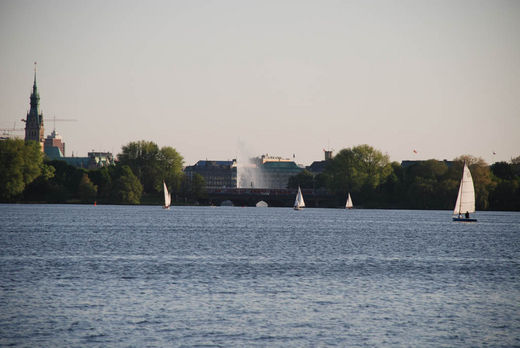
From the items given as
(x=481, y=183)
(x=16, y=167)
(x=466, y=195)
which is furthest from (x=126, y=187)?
(x=466, y=195)

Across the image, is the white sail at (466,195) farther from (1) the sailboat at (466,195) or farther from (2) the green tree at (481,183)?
(2) the green tree at (481,183)

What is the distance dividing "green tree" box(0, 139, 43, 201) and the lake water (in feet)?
332

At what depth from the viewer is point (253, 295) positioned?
40.4 meters

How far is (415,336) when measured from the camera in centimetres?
3159

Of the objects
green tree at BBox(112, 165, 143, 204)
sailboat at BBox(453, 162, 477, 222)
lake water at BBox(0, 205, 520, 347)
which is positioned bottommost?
lake water at BBox(0, 205, 520, 347)

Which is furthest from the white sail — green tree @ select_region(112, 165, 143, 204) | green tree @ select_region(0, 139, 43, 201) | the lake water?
green tree @ select_region(112, 165, 143, 204)

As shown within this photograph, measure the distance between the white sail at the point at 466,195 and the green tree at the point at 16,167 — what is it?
301ft

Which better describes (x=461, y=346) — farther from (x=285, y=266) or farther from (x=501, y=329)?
(x=285, y=266)

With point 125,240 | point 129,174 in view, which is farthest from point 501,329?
point 129,174

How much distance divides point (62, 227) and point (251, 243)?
30048mm

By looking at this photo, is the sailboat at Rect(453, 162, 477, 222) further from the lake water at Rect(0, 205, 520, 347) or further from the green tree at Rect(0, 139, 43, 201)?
the green tree at Rect(0, 139, 43, 201)

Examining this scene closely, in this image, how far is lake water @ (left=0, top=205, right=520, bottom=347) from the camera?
A: 102 ft

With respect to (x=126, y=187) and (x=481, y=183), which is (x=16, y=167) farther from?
(x=481, y=183)

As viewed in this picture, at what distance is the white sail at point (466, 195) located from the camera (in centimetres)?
11262
